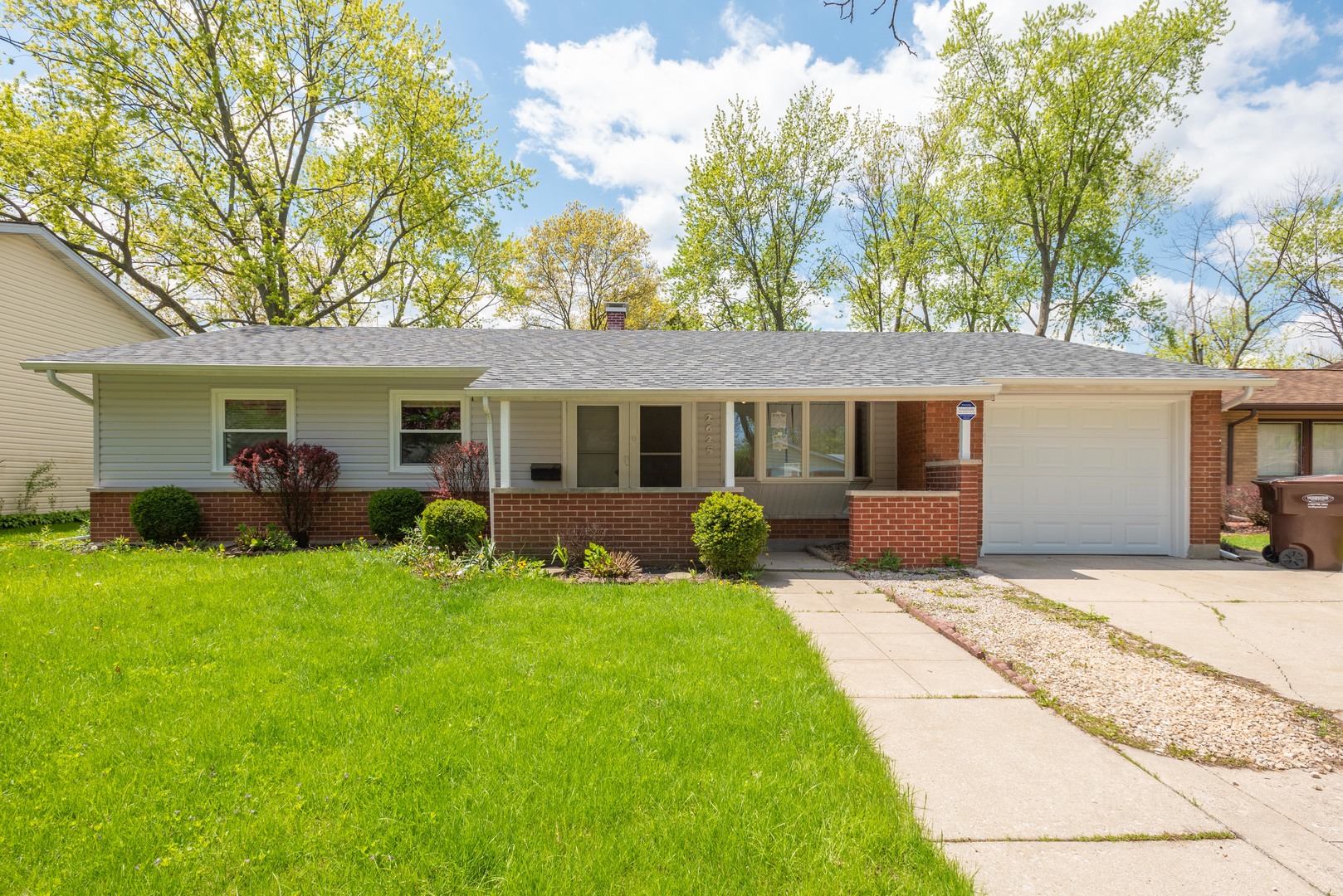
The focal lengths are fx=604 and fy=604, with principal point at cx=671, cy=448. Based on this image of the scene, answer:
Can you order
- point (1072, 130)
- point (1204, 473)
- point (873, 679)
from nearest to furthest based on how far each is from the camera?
point (873, 679) < point (1204, 473) < point (1072, 130)

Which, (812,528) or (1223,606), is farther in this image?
(812,528)

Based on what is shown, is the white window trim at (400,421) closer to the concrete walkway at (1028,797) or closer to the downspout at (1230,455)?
the concrete walkway at (1028,797)

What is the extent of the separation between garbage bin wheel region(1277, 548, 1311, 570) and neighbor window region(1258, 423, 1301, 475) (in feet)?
23.3

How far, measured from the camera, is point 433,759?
2934mm

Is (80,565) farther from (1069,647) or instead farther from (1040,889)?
(1069,647)

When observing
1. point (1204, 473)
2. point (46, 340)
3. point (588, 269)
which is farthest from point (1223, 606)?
point (588, 269)

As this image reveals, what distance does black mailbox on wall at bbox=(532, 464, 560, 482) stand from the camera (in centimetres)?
988

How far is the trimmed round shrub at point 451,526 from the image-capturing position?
25.3 feet

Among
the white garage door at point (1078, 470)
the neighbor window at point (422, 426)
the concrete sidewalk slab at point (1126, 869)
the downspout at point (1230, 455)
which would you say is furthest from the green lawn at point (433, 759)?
the downspout at point (1230, 455)

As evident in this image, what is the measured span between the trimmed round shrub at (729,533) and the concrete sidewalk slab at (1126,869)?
4.79 meters

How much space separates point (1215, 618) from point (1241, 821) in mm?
4214

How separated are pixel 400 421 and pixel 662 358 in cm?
451

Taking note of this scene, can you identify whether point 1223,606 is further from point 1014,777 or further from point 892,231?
Answer: point 892,231

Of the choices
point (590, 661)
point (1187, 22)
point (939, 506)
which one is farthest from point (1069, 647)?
point (1187, 22)
